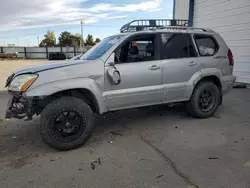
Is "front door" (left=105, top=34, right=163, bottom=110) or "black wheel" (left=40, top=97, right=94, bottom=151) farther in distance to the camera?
"front door" (left=105, top=34, right=163, bottom=110)

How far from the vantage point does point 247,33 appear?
802 cm

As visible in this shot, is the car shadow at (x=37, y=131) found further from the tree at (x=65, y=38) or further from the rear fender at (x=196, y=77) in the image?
the tree at (x=65, y=38)

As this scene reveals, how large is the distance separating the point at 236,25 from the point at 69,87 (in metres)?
7.82

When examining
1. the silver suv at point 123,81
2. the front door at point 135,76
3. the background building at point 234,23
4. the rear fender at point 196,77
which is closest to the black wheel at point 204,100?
the silver suv at point 123,81

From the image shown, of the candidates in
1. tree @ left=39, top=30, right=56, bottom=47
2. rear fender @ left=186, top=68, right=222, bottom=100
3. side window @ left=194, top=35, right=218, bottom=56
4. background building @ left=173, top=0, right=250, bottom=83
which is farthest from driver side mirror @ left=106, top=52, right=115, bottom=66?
tree @ left=39, top=30, right=56, bottom=47

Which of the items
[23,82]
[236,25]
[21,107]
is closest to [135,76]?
[23,82]

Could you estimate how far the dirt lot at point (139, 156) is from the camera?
2541 mm

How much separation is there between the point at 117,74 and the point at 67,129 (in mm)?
1187

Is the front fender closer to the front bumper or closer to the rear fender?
the rear fender

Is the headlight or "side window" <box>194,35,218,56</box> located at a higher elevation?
"side window" <box>194,35,218,56</box>

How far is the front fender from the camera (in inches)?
122

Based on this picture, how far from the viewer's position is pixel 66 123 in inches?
130

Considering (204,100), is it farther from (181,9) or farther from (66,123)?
(181,9)

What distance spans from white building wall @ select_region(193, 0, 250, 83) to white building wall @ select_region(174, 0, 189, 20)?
1.83 metres
